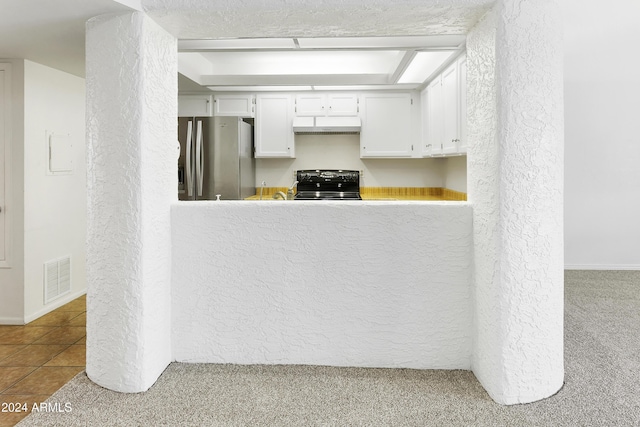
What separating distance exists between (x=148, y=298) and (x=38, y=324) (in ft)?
5.66

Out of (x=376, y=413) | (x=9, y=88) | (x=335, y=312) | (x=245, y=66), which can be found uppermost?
(x=245, y=66)

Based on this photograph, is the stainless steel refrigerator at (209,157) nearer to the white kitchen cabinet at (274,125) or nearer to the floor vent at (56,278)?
the white kitchen cabinet at (274,125)

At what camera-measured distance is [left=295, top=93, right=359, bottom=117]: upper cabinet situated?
5.51m

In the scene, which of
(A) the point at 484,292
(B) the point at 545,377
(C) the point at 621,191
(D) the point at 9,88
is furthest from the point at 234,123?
(C) the point at 621,191

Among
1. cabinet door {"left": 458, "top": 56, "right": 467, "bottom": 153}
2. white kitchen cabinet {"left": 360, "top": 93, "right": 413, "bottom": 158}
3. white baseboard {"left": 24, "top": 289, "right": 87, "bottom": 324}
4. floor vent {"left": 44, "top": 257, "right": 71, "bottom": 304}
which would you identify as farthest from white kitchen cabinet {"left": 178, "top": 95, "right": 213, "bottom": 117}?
cabinet door {"left": 458, "top": 56, "right": 467, "bottom": 153}

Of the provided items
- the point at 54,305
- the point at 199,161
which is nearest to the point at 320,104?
the point at 199,161

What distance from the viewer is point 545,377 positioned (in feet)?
7.32

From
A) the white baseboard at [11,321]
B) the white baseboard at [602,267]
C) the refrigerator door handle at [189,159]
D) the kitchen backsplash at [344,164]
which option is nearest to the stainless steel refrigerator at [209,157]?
the refrigerator door handle at [189,159]

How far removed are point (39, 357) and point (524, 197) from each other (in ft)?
9.93

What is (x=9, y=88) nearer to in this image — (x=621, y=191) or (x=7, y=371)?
(x=7, y=371)

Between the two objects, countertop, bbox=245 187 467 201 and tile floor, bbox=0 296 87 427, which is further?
countertop, bbox=245 187 467 201

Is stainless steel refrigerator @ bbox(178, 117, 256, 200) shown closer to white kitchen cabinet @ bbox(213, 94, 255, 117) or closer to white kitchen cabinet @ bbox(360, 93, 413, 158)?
white kitchen cabinet @ bbox(213, 94, 255, 117)

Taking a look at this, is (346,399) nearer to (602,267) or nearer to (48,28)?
(48,28)

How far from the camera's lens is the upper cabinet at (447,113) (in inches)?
146
